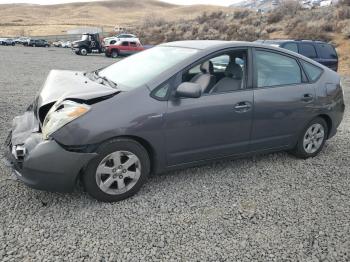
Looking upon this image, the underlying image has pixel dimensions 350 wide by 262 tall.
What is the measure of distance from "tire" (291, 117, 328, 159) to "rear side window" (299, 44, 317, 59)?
7.09 meters

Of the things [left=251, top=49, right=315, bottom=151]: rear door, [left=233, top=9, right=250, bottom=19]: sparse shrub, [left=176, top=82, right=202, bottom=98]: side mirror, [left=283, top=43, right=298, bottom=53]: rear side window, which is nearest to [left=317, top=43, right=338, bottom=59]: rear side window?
[left=283, top=43, right=298, bottom=53]: rear side window

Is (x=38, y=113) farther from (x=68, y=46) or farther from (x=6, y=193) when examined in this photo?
(x=68, y=46)

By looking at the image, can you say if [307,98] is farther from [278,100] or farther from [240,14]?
[240,14]

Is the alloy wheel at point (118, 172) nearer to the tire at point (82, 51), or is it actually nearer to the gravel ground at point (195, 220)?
the gravel ground at point (195, 220)

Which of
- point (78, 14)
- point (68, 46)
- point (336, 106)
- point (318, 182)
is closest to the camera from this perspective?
point (318, 182)

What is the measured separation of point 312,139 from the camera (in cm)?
500

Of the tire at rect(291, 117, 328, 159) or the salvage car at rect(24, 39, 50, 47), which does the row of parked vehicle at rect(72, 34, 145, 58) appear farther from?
the tire at rect(291, 117, 328, 159)

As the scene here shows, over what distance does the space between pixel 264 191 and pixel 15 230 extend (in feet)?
8.32

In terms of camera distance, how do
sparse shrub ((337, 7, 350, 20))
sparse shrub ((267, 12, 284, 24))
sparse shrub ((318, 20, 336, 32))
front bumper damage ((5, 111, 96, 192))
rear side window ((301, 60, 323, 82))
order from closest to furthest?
front bumper damage ((5, 111, 96, 192)), rear side window ((301, 60, 323, 82)), sparse shrub ((318, 20, 336, 32)), sparse shrub ((337, 7, 350, 20)), sparse shrub ((267, 12, 284, 24))

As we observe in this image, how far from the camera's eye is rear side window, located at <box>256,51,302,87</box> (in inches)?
171

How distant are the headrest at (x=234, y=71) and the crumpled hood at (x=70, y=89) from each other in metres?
1.48

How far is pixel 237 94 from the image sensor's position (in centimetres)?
412

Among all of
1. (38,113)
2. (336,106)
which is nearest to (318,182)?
(336,106)

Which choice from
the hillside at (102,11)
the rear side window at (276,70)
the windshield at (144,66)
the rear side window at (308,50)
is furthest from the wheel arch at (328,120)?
the hillside at (102,11)
